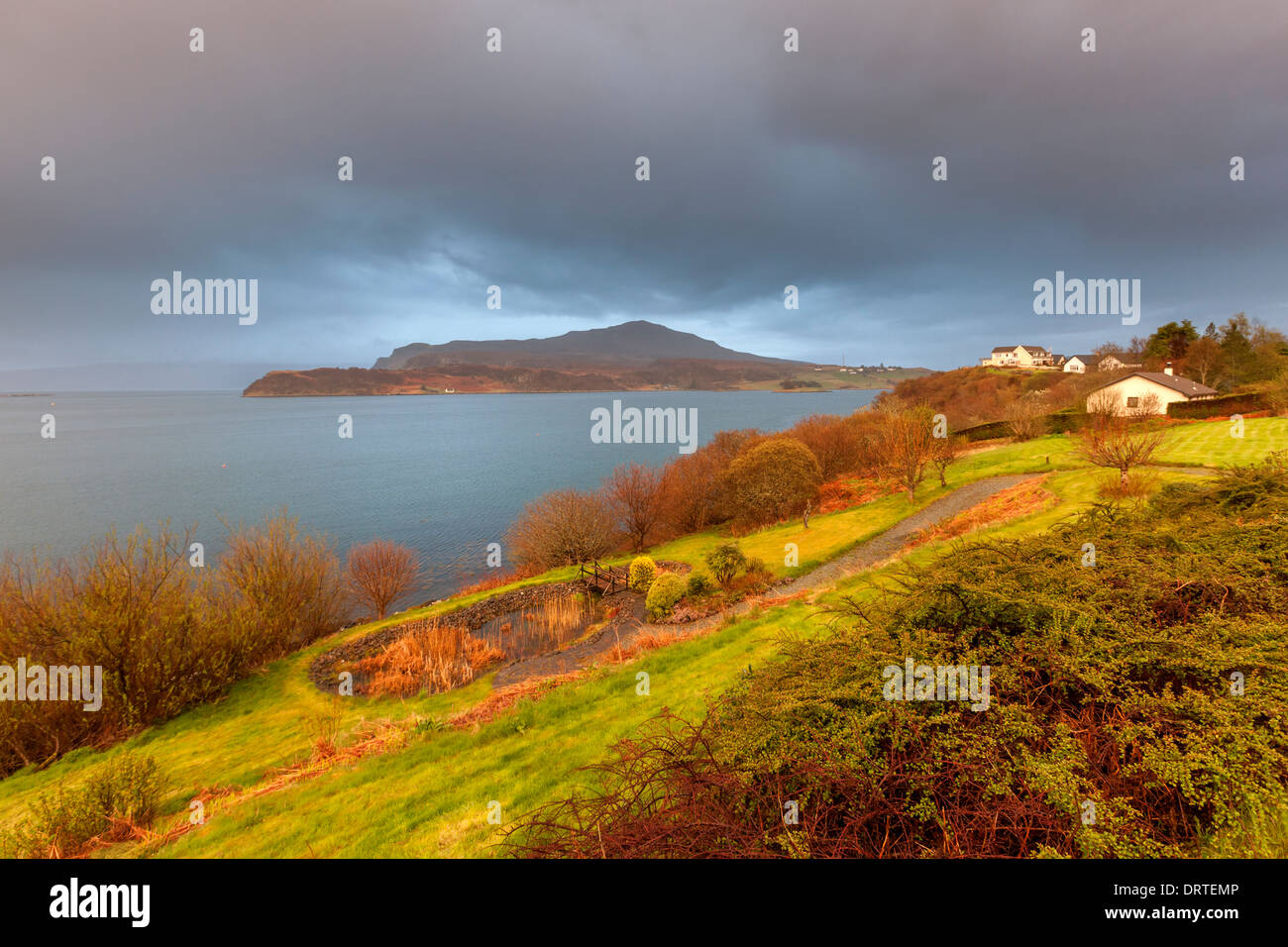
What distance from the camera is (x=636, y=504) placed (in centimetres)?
3212

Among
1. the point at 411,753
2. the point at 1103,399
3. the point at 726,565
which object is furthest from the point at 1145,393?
the point at 411,753

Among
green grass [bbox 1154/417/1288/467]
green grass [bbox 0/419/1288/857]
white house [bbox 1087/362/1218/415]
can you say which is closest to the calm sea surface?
green grass [bbox 0/419/1288/857]

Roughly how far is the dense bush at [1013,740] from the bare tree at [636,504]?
27975 millimetres

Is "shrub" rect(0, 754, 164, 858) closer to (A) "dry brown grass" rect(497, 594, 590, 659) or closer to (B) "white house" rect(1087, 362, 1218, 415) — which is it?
(A) "dry brown grass" rect(497, 594, 590, 659)

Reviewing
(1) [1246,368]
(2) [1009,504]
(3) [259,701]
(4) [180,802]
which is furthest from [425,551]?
(1) [1246,368]

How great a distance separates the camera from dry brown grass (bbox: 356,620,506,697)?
14102mm

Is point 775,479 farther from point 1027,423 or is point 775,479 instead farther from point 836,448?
point 1027,423

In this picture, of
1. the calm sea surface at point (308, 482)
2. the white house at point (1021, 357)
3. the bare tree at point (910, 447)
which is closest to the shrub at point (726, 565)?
the bare tree at point (910, 447)

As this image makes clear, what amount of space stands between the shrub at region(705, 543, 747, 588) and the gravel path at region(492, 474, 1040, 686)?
1.67 m

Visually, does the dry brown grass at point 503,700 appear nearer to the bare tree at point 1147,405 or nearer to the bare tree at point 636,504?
the bare tree at point 636,504

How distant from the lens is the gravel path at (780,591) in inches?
554

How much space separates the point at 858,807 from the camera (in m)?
2.58

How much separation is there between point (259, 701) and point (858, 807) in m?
18.2
